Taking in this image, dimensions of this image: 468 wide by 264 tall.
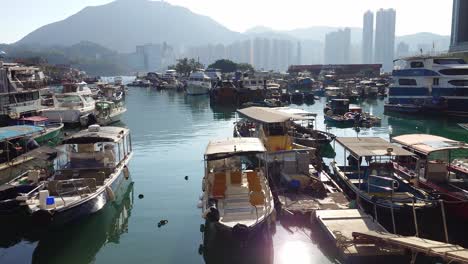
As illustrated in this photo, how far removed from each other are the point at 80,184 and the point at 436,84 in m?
36.3

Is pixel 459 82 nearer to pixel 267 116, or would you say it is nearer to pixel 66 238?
pixel 267 116

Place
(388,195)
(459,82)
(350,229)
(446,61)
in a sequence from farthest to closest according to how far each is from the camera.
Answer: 1. (446,61)
2. (459,82)
3. (388,195)
4. (350,229)

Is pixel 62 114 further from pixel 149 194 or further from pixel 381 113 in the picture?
pixel 381 113

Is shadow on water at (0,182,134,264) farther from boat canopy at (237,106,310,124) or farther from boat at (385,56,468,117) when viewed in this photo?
boat at (385,56,468,117)

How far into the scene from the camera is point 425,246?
845 cm

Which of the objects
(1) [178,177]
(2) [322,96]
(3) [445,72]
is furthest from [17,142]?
(2) [322,96]

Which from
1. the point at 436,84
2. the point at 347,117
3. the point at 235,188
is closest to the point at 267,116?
the point at 235,188

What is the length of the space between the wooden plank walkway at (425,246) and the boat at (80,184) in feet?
26.6

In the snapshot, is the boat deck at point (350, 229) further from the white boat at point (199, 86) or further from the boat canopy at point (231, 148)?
the white boat at point (199, 86)

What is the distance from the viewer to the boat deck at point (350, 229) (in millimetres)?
9930

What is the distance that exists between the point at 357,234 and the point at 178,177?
1114 centimetres

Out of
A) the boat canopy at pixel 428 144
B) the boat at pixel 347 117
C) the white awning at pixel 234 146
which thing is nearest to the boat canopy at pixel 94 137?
the white awning at pixel 234 146

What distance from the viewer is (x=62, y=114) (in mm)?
33562

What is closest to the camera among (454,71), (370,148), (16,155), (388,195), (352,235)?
(352,235)
